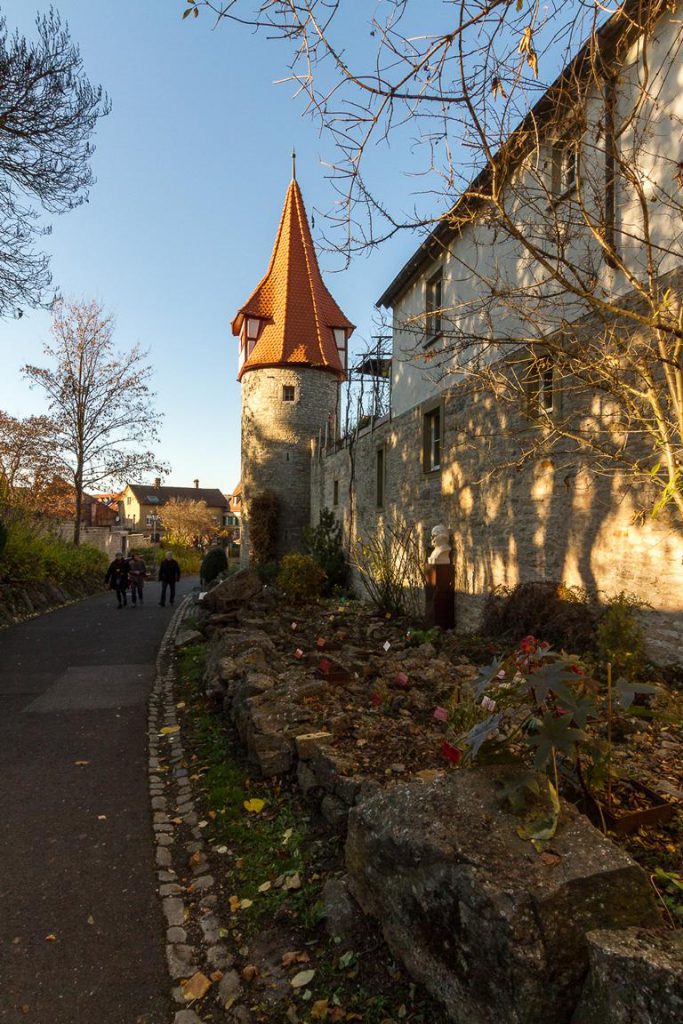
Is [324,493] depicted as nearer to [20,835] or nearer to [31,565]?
[31,565]

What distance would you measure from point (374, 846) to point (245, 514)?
21.7m

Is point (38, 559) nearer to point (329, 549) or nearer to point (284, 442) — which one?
point (329, 549)

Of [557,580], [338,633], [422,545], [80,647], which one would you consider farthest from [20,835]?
[422,545]

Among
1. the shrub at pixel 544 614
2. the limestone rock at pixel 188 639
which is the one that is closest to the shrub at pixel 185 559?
the limestone rock at pixel 188 639

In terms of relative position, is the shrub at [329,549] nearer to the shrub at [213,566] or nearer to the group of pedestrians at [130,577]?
the group of pedestrians at [130,577]

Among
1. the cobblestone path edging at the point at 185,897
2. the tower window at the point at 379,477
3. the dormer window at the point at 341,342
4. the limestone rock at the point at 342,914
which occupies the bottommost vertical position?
the cobblestone path edging at the point at 185,897

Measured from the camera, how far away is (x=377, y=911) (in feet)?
9.37

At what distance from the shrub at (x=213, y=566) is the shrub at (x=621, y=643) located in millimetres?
19053

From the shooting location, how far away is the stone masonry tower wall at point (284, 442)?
2386 cm

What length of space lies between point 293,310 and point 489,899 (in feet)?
82.5

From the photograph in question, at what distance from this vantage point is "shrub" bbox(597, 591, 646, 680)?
561cm

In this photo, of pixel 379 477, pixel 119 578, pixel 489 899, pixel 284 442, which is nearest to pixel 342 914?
pixel 489 899

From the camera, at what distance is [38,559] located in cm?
1736

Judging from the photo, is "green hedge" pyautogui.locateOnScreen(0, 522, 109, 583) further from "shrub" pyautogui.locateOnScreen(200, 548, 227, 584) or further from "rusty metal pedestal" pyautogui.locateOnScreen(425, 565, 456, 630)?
"rusty metal pedestal" pyautogui.locateOnScreen(425, 565, 456, 630)
